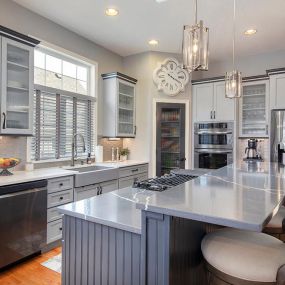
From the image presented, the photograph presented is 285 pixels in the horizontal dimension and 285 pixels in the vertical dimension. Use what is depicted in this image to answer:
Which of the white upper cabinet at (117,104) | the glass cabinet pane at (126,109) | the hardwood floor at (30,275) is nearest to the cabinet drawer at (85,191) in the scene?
the hardwood floor at (30,275)

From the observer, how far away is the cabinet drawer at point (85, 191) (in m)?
3.22

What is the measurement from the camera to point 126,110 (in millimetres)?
4777

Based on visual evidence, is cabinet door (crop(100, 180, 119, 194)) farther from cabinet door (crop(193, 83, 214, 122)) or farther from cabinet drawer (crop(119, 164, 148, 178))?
cabinet door (crop(193, 83, 214, 122))

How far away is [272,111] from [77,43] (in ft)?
11.5

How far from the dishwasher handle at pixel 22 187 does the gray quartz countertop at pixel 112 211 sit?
3.89 feet

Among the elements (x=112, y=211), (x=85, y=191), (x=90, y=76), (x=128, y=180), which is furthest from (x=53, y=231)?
(x=90, y=76)

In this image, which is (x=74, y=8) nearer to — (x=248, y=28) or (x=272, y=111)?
(x=248, y=28)

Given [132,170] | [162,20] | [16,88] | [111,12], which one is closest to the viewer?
[16,88]

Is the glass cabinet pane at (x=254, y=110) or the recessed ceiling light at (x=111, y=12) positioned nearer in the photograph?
the recessed ceiling light at (x=111, y=12)

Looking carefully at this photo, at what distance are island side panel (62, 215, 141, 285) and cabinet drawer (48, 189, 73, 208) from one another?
4.88ft

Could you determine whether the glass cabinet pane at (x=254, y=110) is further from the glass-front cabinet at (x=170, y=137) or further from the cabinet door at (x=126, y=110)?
the cabinet door at (x=126, y=110)

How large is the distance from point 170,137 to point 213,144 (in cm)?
86

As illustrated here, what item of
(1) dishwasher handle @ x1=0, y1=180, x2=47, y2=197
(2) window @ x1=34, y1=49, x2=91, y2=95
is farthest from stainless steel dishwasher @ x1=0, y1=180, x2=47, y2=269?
(2) window @ x1=34, y1=49, x2=91, y2=95

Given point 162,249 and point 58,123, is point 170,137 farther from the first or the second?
point 162,249
